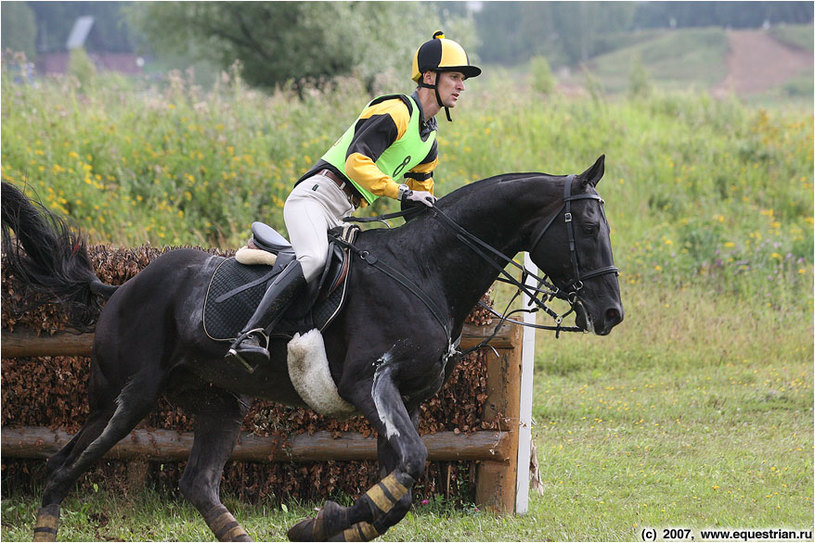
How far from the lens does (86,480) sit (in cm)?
633

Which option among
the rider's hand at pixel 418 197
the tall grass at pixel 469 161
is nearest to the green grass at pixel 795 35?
the tall grass at pixel 469 161

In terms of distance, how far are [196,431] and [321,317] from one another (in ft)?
4.82

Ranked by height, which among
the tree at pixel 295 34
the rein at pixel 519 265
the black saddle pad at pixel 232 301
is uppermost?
the tree at pixel 295 34

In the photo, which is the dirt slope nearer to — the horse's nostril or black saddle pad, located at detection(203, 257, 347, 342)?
the horse's nostril

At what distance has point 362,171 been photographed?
4477 millimetres

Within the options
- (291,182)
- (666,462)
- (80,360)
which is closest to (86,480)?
(80,360)

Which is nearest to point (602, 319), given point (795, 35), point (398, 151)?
point (398, 151)

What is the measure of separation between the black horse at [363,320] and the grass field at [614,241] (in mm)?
925

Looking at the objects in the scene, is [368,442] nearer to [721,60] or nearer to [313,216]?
[313,216]

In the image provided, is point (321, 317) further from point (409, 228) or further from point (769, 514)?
point (769, 514)

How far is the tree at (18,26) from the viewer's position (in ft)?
128

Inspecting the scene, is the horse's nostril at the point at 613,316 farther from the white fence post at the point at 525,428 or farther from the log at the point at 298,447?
the log at the point at 298,447

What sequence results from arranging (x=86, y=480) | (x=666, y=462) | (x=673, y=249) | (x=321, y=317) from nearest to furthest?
(x=321, y=317)
(x=86, y=480)
(x=666, y=462)
(x=673, y=249)

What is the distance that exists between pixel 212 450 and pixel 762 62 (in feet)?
160
